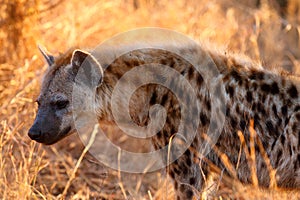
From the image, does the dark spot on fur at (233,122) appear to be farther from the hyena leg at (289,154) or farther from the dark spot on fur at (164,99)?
the dark spot on fur at (164,99)

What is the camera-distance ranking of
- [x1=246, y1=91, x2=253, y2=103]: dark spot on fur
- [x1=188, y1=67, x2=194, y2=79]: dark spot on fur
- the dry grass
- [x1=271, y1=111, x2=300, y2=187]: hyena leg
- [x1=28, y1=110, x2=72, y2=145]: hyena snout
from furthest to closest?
the dry grass → [x1=28, y1=110, x2=72, y2=145]: hyena snout → [x1=188, y1=67, x2=194, y2=79]: dark spot on fur → [x1=246, y1=91, x2=253, y2=103]: dark spot on fur → [x1=271, y1=111, x2=300, y2=187]: hyena leg

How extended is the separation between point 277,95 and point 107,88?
0.94 meters

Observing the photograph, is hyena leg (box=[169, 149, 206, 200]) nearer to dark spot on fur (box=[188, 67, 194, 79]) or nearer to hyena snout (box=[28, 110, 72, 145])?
dark spot on fur (box=[188, 67, 194, 79])

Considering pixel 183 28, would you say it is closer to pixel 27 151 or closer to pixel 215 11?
pixel 215 11

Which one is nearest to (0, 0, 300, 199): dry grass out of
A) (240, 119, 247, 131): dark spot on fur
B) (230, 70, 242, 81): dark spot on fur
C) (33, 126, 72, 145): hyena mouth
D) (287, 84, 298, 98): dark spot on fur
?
(33, 126, 72, 145): hyena mouth

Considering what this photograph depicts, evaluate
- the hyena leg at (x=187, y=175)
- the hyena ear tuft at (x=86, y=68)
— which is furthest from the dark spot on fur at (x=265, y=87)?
the hyena ear tuft at (x=86, y=68)

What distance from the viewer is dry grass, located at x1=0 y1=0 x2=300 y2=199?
445 centimetres

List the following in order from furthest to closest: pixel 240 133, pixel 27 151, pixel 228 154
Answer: pixel 27 151
pixel 228 154
pixel 240 133

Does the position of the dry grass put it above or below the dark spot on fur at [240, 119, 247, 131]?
below

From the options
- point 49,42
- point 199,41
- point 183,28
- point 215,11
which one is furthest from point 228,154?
point 215,11

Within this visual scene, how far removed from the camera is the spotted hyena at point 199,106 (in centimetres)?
378

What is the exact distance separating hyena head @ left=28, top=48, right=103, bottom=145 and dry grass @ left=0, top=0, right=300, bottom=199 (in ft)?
0.53

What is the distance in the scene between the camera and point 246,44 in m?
7.41

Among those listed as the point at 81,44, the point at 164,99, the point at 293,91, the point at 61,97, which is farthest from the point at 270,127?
the point at 81,44
